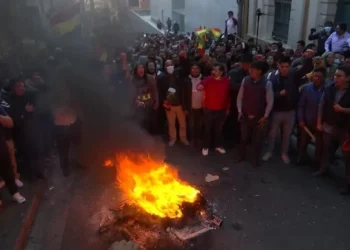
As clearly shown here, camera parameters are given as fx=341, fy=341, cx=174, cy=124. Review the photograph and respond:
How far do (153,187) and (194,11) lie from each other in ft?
96.2

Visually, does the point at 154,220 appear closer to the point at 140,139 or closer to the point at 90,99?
the point at 140,139

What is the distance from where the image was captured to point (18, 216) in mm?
5559

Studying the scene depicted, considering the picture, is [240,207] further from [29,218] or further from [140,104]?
[29,218]

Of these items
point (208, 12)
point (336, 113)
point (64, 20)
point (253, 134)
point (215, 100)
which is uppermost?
point (64, 20)

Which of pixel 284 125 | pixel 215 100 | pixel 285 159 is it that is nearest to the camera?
pixel 284 125

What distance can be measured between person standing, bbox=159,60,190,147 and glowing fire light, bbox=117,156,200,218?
48.0 inches

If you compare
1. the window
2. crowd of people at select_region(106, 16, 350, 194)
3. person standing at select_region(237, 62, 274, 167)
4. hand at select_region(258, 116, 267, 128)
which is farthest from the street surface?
the window

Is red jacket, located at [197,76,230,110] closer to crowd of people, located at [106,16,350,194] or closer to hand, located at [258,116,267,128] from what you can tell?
crowd of people, located at [106,16,350,194]

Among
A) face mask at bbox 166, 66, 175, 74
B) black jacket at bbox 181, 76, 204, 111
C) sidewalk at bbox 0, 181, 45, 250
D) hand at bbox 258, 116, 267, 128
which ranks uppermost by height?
face mask at bbox 166, 66, 175, 74

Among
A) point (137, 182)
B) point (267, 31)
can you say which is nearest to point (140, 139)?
point (137, 182)

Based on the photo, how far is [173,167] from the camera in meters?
A: 7.19

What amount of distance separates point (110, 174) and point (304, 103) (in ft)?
13.4

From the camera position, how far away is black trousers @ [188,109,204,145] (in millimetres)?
7777

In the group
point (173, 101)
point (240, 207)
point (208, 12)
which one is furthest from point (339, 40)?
point (208, 12)
